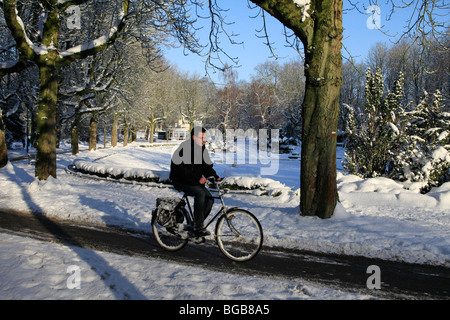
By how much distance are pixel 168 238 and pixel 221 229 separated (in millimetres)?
1060

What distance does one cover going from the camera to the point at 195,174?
5816mm

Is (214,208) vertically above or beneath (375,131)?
beneath

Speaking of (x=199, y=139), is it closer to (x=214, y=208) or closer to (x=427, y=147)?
(x=214, y=208)

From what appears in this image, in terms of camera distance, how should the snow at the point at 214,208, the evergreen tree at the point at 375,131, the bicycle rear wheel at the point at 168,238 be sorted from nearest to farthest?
the snow at the point at 214,208 < the bicycle rear wheel at the point at 168,238 < the evergreen tree at the point at 375,131

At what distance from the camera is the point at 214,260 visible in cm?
535

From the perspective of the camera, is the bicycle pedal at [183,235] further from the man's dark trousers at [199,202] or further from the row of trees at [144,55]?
the row of trees at [144,55]

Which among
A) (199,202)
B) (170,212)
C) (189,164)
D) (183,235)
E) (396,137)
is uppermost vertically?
(396,137)

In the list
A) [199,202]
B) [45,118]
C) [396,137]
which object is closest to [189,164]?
[199,202]

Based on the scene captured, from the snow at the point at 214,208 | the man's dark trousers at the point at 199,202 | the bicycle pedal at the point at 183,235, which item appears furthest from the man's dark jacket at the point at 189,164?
the snow at the point at 214,208

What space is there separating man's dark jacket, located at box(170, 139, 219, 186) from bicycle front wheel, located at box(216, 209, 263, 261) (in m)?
0.88

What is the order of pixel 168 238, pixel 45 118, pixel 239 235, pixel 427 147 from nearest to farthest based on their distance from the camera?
pixel 239 235, pixel 168 238, pixel 45 118, pixel 427 147

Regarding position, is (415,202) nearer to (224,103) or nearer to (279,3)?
(279,3)

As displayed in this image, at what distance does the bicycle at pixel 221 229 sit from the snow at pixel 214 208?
66cm

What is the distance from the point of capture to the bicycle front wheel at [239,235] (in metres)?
5.21
